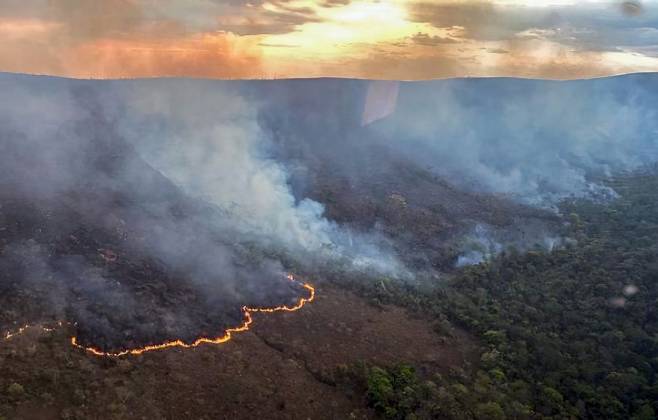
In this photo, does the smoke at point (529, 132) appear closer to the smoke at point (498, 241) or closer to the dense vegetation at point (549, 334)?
the smoke at point (498, 241)

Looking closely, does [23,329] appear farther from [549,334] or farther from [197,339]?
[549,334]

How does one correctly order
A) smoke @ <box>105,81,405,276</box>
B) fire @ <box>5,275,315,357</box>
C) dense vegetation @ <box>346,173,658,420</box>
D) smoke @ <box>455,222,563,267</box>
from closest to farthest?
fire @ <box>5,275,315,357</box>
dense vegetation @ <box>346,173,658,420</box>
smoke @ <box>105,81,405,276</box>
smoke @ <box>455,222,563,267</box>

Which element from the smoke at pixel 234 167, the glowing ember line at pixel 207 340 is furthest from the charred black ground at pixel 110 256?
the smoke at pixel 234 167

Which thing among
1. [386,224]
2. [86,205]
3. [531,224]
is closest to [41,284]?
[86,205]

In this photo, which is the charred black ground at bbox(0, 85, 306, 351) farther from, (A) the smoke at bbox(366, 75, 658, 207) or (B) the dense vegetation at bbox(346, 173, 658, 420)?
(A) the smoke at bbox(366, 75, 658, 207)

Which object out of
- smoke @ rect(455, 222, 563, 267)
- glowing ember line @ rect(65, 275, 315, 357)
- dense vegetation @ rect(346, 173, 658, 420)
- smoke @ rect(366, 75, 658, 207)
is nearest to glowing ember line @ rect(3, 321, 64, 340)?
glowing ember line @ rect(65, 275, 315, 357)

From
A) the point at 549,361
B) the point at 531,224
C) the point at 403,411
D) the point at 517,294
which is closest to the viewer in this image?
the point at 403,411

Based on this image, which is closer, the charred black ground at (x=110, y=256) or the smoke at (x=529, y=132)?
the charred black ground at (x=110, y=256)

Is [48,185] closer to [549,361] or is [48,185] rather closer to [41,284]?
[41,284]
